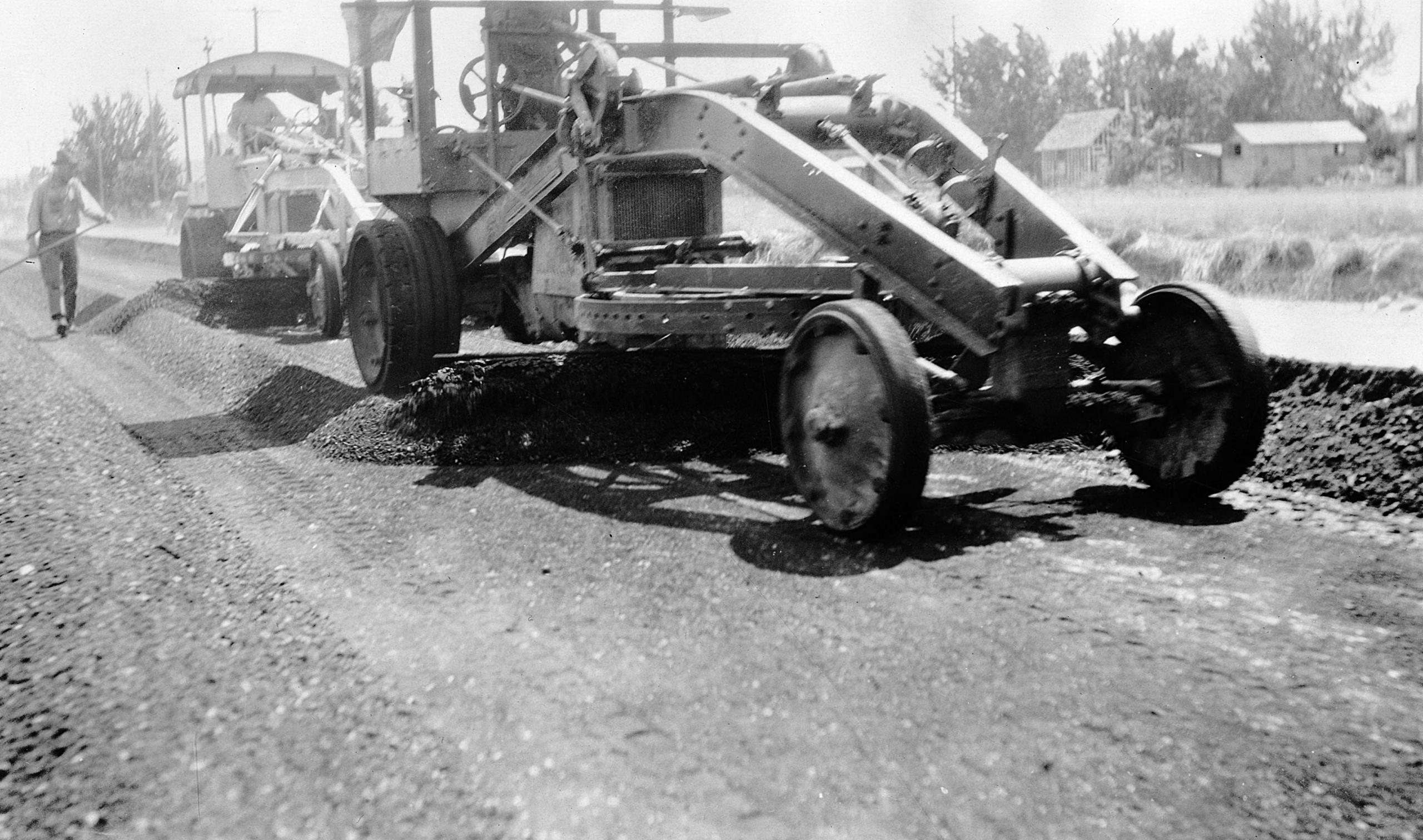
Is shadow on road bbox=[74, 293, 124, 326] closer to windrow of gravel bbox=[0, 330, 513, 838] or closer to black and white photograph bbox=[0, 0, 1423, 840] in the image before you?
black and white photograph bbox=[0, 0, 1423, 840]

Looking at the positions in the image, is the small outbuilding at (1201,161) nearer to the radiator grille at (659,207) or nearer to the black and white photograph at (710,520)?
the black and white photograph at (710,520)

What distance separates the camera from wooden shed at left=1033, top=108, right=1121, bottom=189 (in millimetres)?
52597

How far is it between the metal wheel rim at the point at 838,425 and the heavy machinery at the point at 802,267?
1 cm

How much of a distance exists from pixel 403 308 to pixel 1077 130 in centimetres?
5128

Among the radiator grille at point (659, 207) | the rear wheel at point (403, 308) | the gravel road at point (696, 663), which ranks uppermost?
the radiator grille at point (659, 207)

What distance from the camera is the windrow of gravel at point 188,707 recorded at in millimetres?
3340

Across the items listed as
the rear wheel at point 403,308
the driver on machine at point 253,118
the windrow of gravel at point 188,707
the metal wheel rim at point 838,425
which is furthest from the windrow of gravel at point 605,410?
the driver on machine at point 253,118

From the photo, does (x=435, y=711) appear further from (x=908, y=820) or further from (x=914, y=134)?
(x=914, y=134)

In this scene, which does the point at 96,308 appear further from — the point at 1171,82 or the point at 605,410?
the point at 1171,82

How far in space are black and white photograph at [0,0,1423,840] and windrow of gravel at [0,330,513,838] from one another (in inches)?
0.6

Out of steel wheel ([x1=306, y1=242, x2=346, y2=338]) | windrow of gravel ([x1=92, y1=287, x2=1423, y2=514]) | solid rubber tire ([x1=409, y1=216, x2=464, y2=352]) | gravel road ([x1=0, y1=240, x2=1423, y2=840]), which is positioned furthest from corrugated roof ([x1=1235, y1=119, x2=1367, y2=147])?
gravel road ([x1=0, y1=240, x2=1423, y2=840])

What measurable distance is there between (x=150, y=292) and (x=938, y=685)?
13974 mm

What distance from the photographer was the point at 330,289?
13.6 meters

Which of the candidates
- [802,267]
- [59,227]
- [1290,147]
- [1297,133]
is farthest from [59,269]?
[1297,133]
